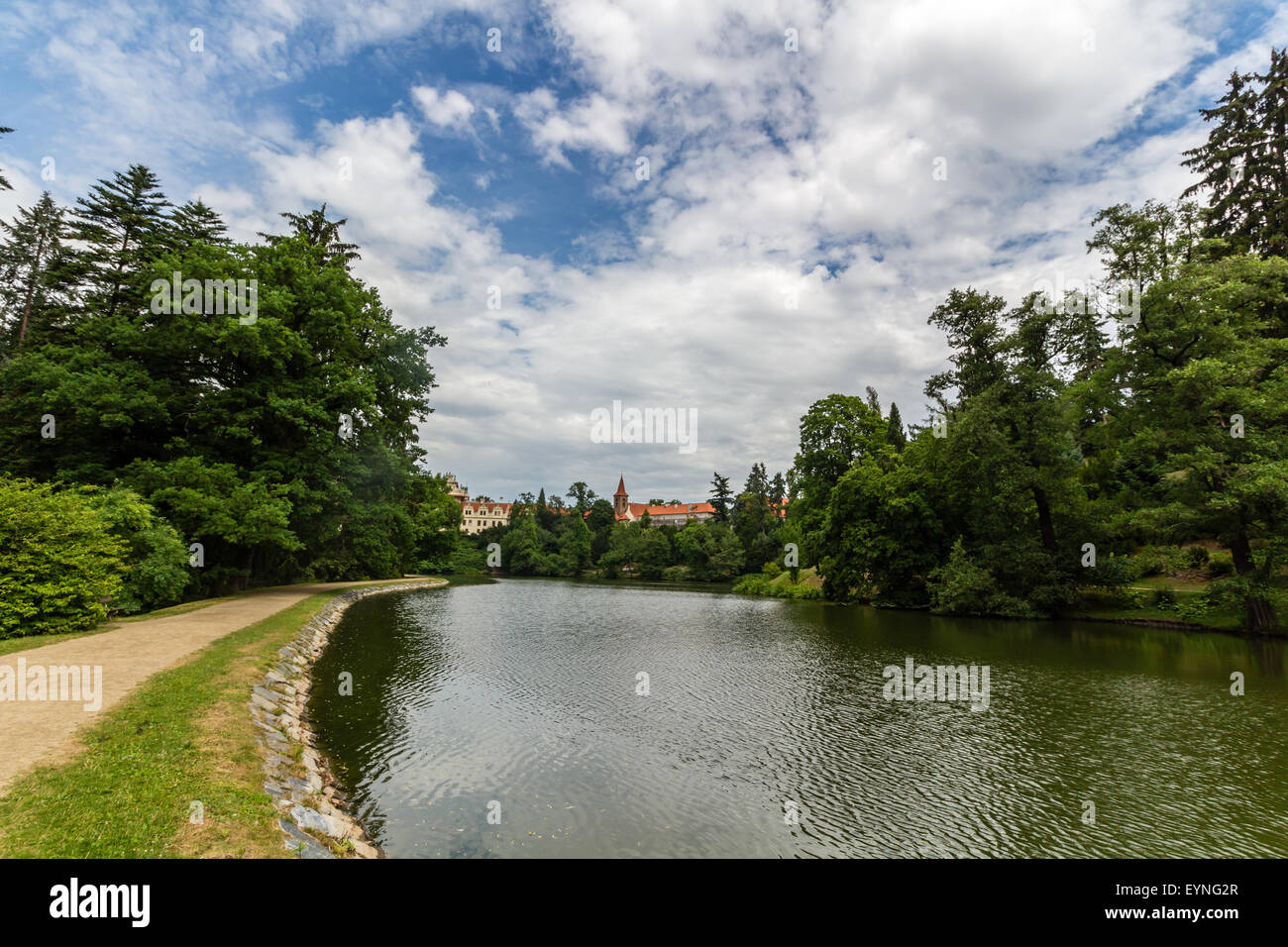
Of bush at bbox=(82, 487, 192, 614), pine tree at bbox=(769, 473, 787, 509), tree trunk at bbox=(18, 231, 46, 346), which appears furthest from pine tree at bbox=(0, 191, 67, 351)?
pine tree at bbox=(769, 473, 787, 509)

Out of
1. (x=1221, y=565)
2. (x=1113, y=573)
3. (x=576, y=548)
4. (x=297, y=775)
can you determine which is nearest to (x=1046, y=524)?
(x=1113, y=573)

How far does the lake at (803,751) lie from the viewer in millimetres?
6727

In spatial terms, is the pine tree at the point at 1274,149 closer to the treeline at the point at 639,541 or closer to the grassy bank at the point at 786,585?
the grassy bank at the point at 786,585

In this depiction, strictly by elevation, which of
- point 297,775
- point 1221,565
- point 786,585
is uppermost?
point 1221,565

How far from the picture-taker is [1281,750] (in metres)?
9.40

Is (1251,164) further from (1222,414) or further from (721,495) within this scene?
(721,495)

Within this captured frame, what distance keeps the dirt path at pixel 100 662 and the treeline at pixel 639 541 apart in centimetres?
5056

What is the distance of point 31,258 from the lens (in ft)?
115

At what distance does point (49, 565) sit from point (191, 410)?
46.1 ft

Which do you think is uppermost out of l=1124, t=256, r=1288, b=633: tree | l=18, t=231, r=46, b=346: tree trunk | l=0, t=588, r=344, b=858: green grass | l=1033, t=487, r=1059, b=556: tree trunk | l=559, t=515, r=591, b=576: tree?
l=18, t=231, r=46, b=346: tree trunk

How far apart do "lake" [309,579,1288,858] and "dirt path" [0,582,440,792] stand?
10.1ft

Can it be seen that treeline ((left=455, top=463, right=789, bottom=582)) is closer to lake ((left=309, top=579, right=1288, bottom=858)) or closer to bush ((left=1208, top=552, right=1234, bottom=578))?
bush ((left=1208, top=552, right=1234, bottom=578))

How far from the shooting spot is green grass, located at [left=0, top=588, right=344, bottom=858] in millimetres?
4852

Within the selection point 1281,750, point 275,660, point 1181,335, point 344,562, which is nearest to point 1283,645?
point 1181,335
